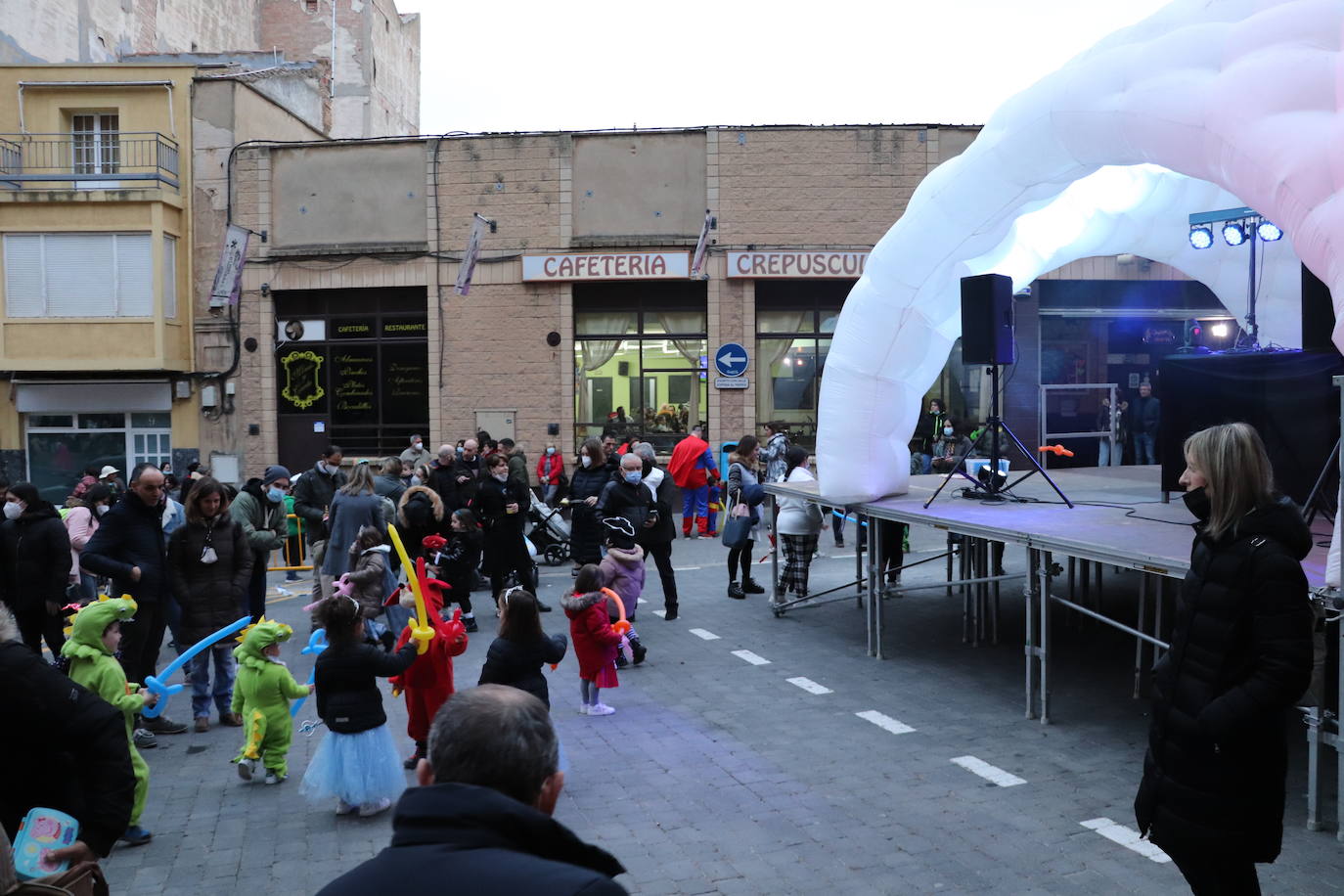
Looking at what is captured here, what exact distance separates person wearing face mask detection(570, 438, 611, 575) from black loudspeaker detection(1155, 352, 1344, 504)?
5.21 meters

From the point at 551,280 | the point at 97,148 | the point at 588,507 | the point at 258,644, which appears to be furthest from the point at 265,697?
the point at 97,148

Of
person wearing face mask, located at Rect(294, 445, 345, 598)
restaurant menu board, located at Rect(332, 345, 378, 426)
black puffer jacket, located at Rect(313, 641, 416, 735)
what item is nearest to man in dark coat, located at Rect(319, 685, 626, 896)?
black puffer jacket, located at Rect(313, 641, 416, 735)

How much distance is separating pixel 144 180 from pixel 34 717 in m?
22.6

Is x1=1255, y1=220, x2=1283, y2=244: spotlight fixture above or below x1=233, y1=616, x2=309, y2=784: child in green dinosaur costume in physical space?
above

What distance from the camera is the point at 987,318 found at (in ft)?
31.6

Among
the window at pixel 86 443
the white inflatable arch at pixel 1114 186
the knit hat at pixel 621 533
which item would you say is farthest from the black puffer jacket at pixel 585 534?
the window at pixel 86 443

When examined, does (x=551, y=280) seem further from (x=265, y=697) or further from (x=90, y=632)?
(x=90, y=632)

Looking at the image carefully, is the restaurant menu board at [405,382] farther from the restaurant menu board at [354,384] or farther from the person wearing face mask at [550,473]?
the person wearing face mask at [550,473]

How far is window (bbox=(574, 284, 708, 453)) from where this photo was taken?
23875mm

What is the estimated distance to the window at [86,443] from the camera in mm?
24141

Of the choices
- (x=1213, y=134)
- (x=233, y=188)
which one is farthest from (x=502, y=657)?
(x=233, y=188)

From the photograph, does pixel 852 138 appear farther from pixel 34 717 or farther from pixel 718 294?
pixel 34 717

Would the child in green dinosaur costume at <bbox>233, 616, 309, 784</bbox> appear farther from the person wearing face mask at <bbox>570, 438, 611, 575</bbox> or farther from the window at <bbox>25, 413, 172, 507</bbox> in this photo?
the window at <bbox>25, 413, 172, 507</bbox>

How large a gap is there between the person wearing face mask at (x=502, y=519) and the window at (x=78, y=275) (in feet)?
50.3
